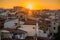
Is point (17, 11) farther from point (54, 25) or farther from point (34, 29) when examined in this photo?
point (54, 25)

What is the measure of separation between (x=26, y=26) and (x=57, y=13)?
0.41m

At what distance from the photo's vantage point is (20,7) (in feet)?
6.88

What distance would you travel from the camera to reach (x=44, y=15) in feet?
6.90

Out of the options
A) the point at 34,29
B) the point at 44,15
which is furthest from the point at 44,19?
the point at 34,29

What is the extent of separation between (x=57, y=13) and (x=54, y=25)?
6.2 inches

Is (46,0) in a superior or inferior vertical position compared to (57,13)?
superior

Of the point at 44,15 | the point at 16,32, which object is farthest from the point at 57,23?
the point at 16,32

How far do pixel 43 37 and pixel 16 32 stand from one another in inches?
12.5

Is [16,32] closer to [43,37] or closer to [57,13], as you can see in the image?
[43,37]

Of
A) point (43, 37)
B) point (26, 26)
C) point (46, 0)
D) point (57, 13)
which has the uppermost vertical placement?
point (46, 0)

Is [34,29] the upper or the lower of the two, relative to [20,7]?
lower

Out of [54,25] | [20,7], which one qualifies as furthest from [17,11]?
[54,25]

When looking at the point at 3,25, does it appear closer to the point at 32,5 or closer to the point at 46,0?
the point at 32,5

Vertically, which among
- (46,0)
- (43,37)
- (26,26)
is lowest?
(43,37)
